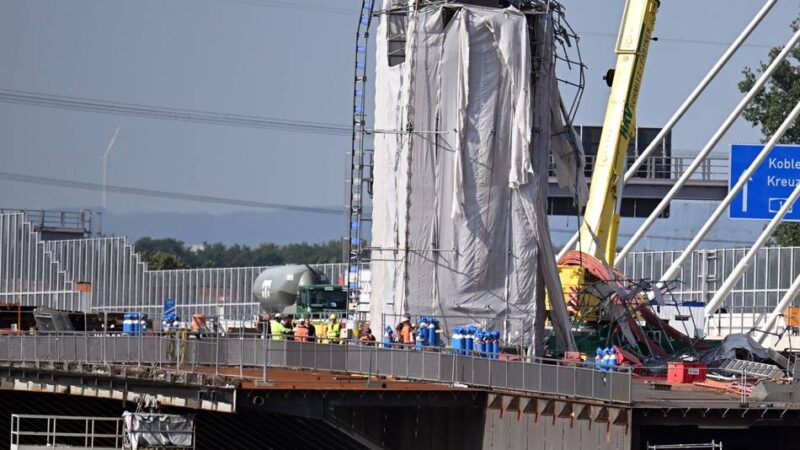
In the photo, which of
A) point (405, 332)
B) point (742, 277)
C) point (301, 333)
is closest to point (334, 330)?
point (301, 333)

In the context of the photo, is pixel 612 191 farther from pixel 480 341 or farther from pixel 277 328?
pixel 480 341

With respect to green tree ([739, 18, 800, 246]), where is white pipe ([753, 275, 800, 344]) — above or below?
below

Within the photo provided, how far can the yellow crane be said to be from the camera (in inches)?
2881

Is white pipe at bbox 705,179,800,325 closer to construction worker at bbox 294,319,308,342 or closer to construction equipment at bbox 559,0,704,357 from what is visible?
construction equipment at bbox 559,0,704,357

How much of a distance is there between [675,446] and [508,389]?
5770 mm

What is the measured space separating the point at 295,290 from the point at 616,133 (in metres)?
31.6

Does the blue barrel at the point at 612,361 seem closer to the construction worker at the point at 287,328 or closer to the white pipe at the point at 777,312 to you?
the construction worker at the point at 287,328

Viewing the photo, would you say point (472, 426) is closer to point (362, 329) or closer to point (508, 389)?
point (508, 389)

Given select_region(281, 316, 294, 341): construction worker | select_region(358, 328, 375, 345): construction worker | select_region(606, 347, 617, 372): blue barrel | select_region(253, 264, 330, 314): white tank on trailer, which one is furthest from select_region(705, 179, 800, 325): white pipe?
select_region(281, 316, 294, 341): construction worker

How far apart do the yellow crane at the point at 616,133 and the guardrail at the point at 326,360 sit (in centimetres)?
2165

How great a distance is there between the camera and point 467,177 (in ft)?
204

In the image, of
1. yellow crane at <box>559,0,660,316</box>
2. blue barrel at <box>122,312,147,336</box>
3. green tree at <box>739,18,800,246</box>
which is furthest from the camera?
green tree at <box>739,18,800,246</box>

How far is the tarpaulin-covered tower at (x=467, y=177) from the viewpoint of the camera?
62.0 metres

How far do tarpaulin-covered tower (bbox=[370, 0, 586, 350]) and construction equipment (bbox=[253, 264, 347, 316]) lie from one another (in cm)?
2867
